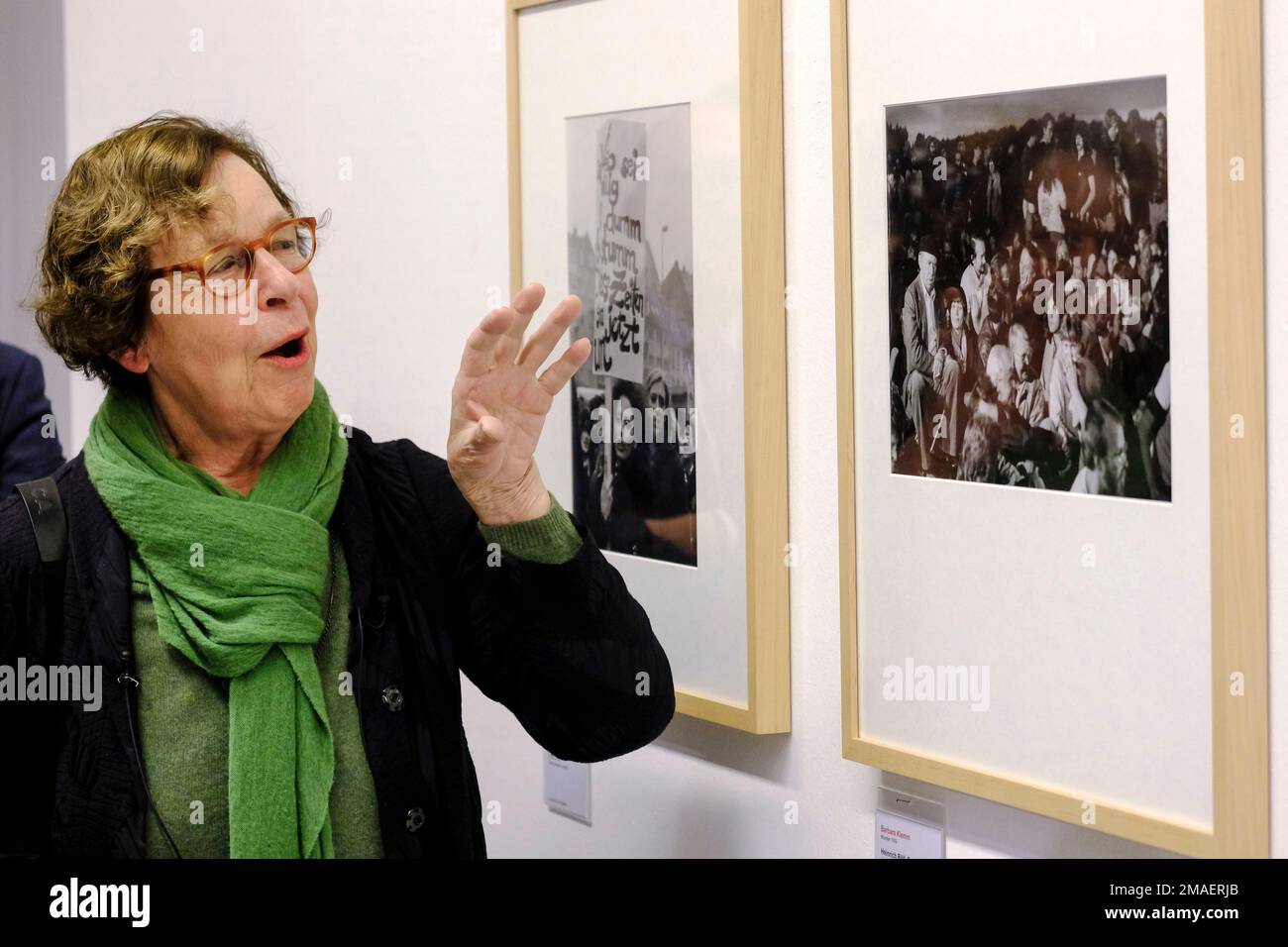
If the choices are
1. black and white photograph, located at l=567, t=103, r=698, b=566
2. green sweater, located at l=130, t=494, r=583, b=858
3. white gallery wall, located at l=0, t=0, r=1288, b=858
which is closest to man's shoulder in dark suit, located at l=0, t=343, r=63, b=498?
white gallery wall, located at l=0, t=0, r=1288, b=858

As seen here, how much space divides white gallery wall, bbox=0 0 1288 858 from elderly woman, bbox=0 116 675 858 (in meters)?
0.17

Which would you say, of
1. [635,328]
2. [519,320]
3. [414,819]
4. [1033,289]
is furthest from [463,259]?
[1033,289]

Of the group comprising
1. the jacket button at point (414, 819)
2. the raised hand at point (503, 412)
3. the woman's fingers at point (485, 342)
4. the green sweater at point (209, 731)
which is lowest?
the jacket button at point (414, 819)

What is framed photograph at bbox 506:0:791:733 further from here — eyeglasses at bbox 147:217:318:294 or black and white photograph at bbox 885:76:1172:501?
eyeglasses at bbox 147:217:318:294

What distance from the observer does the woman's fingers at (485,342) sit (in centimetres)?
107

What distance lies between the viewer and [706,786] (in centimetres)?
138

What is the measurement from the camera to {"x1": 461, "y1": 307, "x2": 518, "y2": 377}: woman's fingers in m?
1.07

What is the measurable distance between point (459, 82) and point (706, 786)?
849 mm

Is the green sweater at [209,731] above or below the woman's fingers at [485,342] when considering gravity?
below

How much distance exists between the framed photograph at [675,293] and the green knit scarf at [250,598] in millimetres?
309

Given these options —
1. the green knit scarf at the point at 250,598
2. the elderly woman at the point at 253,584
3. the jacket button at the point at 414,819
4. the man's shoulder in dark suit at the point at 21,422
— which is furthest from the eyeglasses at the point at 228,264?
the man's shoulder in dark suit at the point at 21,422

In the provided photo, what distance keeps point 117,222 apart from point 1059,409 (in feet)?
2.68

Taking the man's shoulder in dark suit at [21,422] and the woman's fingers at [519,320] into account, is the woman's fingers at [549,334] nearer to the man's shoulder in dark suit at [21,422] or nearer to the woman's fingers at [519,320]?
the woman's fingers at [519,320]
